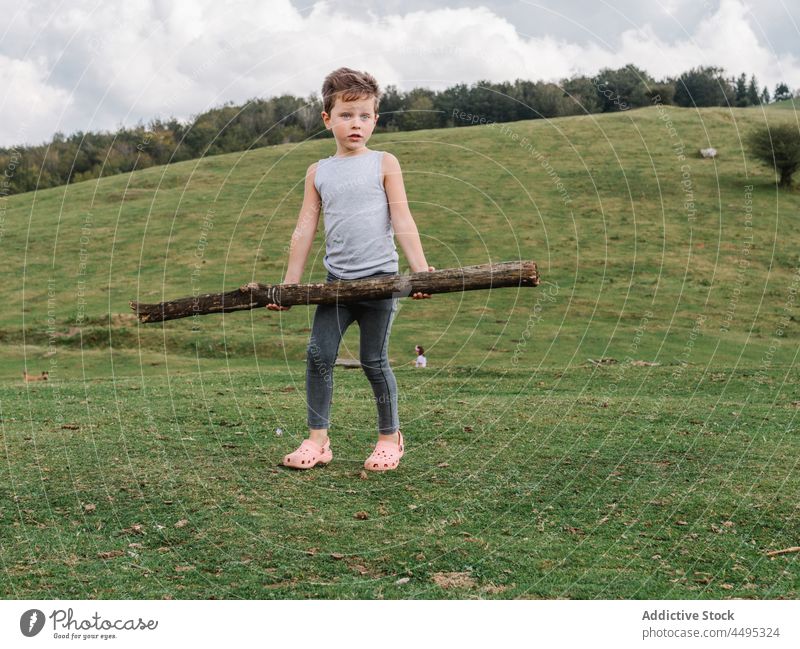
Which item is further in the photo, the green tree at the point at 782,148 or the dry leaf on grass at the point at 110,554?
the green tree at the point at 782,148

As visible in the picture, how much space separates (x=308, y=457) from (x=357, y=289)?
5.49 feet

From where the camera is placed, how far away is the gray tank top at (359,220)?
7.42 m

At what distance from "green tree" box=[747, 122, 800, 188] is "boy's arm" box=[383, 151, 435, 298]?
143 feet

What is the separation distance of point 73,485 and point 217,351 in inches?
842

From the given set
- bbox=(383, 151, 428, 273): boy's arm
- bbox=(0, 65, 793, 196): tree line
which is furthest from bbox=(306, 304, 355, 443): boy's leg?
bbox=(0, 65, 793, 196): tree line

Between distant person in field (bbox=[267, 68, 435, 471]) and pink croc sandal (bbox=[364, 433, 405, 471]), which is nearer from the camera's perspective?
distant person in field (bbox=[267, 68, 435, 471])

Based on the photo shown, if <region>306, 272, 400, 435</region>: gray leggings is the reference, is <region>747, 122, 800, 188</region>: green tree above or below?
above

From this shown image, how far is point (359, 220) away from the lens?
292 inches

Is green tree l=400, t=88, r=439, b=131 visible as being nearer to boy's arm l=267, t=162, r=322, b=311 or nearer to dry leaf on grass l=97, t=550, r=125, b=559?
boy's arm l=267, t=162, r=322, b=311

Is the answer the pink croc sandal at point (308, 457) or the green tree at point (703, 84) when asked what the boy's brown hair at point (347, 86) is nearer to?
→ the pink croc sandal at point (308, 457)

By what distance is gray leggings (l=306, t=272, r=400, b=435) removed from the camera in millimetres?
7609

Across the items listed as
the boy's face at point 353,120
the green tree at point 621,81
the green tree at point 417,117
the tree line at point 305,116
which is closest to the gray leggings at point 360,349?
the boy's face at point 353,120

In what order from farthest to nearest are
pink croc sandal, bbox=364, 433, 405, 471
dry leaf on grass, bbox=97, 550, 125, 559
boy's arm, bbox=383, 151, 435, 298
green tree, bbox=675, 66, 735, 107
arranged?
green tree, bbox=675, 66, 735, 107
pink croc sandal, bbox=364, 433, 405, 471
boy's arm, bbox=383, 151, 435, 298
dry leaf on grass, bbox=97, 550, 125, 559
